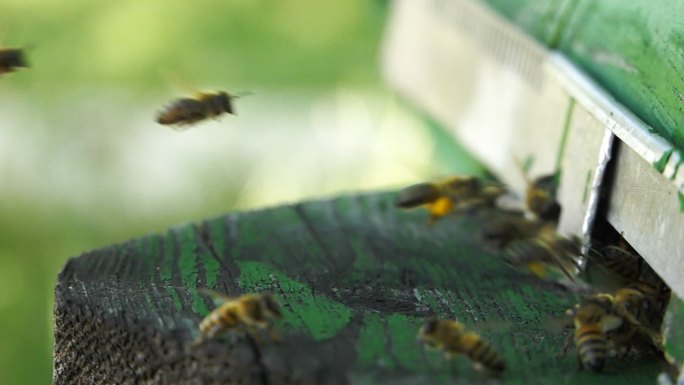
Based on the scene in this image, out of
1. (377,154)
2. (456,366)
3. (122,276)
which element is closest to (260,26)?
(377,154)

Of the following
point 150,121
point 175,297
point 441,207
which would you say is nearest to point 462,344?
point 175,297

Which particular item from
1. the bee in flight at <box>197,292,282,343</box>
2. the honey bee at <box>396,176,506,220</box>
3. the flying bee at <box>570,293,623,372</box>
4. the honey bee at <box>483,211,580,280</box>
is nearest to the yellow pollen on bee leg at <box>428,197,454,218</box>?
the honey bee at <box>396,176,506,220</box>

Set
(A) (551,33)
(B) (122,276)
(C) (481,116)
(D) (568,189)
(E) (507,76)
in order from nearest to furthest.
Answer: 1. (B) (122,276)
2. (D) (568,189)
3. (A) (551,33)
4. (E) (507,76)
5. (C) (481,116)

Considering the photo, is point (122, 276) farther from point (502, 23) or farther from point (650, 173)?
point (502, 23)

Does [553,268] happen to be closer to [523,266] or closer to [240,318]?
[523,266]

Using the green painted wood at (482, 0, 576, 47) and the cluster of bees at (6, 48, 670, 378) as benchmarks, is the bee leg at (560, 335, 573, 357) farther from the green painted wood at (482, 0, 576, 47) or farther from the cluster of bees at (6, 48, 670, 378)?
the green painted wood at (482, 0, 576, 47)
